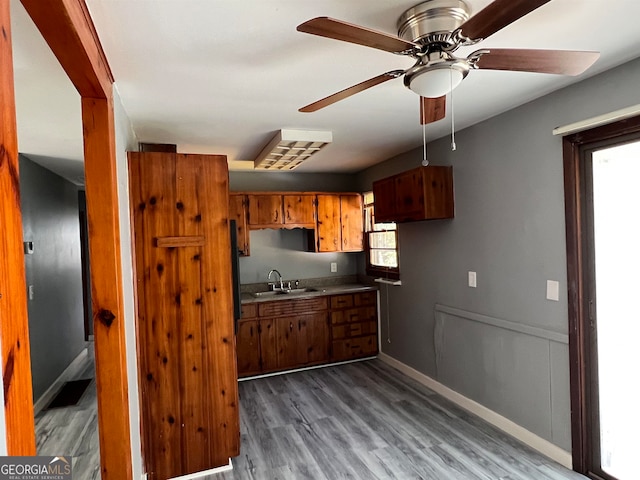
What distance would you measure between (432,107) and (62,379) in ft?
15.5

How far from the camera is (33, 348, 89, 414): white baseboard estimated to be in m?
3.57

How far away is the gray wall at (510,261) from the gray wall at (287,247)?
5.26ft

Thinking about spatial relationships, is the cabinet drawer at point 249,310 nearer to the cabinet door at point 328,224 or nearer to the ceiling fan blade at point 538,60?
the cabinet door at point 328,224

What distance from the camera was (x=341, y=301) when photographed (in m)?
4.60

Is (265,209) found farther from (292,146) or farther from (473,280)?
(473,280)

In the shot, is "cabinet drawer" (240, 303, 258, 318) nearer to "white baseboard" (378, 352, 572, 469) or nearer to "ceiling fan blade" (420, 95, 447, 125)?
"white baseboard" (378, 352, 572, 469)

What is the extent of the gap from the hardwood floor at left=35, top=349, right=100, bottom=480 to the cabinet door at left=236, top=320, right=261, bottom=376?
1.43 meters

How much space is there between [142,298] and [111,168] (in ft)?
3.18

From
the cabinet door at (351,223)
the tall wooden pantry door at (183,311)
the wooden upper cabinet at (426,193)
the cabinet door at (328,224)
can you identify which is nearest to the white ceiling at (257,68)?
the wooden upper cabinet at (426,193)

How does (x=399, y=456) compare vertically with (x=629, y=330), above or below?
below

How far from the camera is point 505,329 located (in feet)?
9.41

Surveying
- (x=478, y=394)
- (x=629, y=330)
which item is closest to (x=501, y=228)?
(x=629, y=330)

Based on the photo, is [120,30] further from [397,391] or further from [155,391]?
[397,391]

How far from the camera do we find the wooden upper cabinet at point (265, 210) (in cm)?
442
